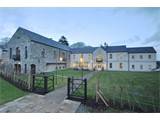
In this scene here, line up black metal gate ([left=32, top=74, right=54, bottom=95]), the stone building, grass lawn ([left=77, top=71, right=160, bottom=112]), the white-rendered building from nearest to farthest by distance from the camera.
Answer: grass lawn ([left=77, top=71, right=160, bottom=112]) < the white-rendered building < black metal gate ([left=32, top=74, right=54, bottom=95]) < the stone building

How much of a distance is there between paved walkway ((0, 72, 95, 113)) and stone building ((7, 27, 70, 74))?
0.81 meters

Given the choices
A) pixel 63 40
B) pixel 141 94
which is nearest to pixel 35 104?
pixel 63 40

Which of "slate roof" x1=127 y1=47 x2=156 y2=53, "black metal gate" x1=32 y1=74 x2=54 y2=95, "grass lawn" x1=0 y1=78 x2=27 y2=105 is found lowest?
"grass lawn" x1=0 y1=78 x2=27 y2=105

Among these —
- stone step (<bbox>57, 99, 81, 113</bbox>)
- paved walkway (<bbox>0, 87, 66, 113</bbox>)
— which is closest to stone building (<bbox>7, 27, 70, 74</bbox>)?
paved walkway (<bbox>0, 87, 66, 113</bbox>)

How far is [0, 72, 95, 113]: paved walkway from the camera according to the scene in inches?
91.6

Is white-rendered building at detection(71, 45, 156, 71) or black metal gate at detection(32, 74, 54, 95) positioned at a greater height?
white-rendered building at detection(71, 45, 156, 71)

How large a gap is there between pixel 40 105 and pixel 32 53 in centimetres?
148

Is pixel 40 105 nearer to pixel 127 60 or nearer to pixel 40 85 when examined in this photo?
pixel 40 85

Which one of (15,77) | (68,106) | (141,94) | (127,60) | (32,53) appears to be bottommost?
(68,106)

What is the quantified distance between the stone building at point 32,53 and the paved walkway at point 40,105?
0.81 m

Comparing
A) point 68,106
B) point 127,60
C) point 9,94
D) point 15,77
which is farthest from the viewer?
point 15,77

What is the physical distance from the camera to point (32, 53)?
3.52m

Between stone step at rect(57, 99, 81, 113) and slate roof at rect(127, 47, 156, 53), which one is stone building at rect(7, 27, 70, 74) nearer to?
stone step at rect(57, 99, 81, 113)
